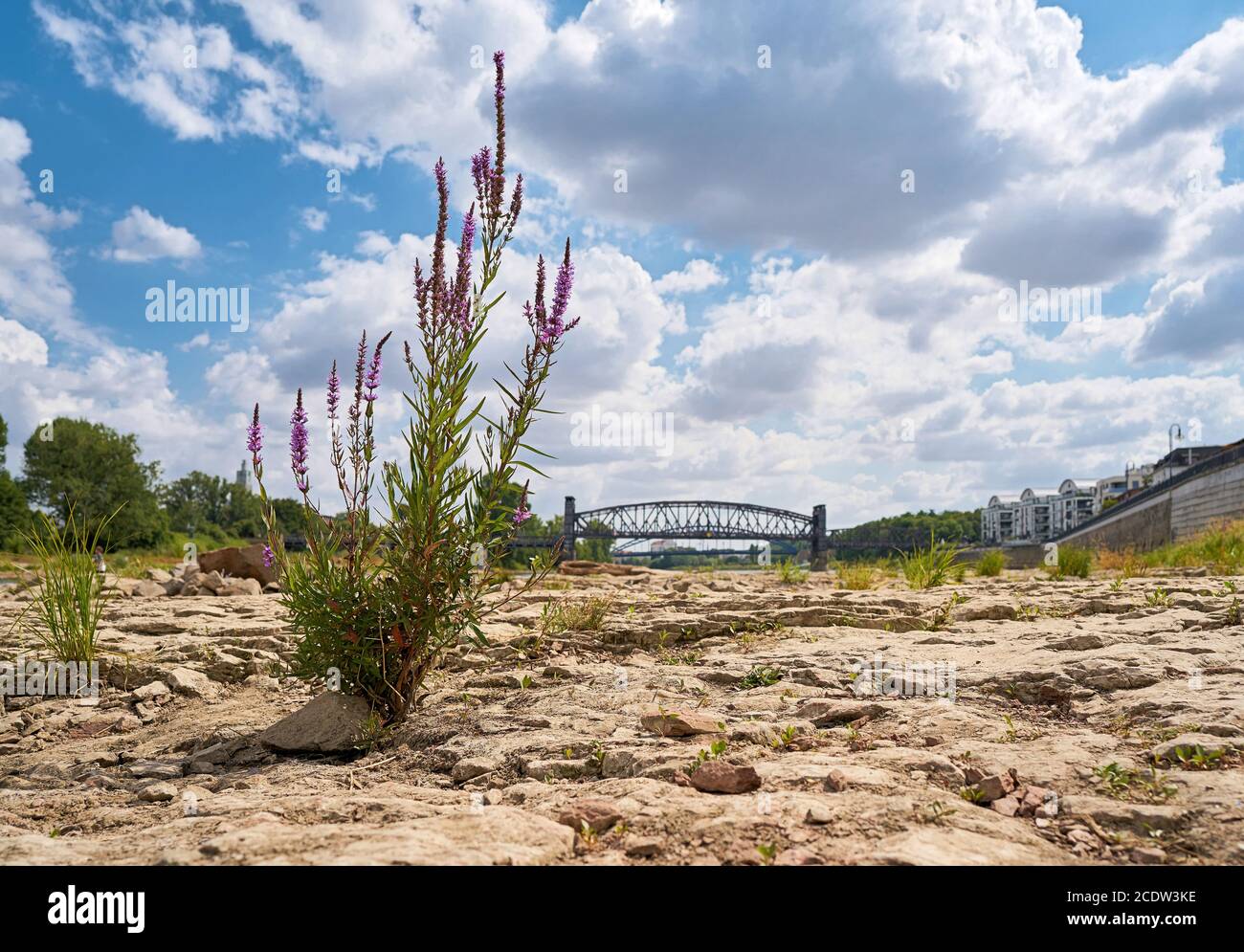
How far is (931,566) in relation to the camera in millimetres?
10008

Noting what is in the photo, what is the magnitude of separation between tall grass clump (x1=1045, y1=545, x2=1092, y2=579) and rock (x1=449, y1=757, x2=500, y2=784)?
10448 mm

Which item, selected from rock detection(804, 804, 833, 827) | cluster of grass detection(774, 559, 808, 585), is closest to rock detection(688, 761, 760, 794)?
rock detection(804, 804, 833, 827)

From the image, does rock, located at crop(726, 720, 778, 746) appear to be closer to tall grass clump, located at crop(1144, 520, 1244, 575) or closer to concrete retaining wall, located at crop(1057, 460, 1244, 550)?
tall grass clump, located at crop(1144, 520, 1244, 575)

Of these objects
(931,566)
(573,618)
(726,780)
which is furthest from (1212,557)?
(726,780)

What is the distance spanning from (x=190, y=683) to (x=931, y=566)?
328 inches

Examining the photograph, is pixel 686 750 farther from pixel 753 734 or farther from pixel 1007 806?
pixel 1007 806

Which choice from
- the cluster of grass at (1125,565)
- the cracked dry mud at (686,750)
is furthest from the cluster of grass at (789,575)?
the cluster of grass at (1125,565)

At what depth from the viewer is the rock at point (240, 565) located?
11.8 meters

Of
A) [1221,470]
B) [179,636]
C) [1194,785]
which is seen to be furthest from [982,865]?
[1221,470]

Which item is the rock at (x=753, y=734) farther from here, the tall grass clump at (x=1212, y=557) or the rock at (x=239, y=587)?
the tall grass clump at (x=1212, y=557)

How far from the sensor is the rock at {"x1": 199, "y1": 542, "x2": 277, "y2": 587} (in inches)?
464

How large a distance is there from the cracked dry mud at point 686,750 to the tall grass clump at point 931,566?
105 inches
